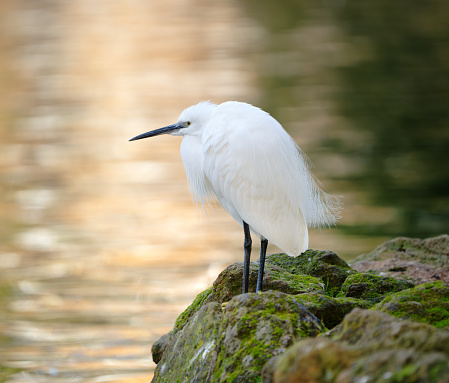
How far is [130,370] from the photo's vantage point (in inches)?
239

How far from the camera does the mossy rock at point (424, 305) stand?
3.16m

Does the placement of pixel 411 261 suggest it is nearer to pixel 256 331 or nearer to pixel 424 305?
pixel 424 305

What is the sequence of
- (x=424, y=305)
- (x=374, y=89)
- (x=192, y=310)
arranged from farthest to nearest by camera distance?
(x=374, y=89), (x=192, y=310), (x=424, y=305)

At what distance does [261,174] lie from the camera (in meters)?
4.14

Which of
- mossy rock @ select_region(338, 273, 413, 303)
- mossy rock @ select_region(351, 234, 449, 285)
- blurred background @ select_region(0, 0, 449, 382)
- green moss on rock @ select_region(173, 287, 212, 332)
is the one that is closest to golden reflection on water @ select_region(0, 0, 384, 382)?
blurred background @ select_region(0, 0, 449, 382)

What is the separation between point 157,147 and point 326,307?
10.8 m

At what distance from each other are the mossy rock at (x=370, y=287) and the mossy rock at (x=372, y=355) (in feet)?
5.23

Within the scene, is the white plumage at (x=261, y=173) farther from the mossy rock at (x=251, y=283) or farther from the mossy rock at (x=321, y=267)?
the mossy rock at (x=321, y=267)

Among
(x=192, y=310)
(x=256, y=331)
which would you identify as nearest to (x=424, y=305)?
(x=256, y=331)

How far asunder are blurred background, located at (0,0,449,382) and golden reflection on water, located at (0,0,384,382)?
33 mm

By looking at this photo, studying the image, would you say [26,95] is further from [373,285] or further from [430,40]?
[373,285]

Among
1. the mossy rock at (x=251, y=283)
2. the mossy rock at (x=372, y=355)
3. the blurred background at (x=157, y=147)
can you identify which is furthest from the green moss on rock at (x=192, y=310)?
the blurred background at (x=157, y=147)

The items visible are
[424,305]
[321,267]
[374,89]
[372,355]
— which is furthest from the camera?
[374,89]

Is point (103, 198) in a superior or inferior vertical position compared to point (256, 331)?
inferior
